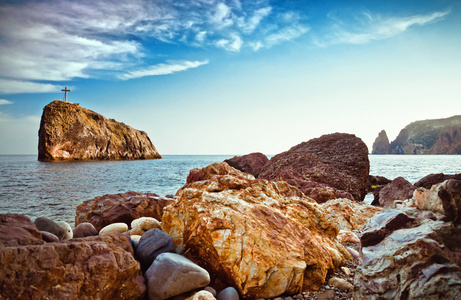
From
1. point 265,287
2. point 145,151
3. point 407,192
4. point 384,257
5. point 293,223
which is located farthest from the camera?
point 145,151

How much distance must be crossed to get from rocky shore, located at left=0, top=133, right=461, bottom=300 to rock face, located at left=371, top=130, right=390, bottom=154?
661 ft

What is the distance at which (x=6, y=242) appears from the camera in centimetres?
260

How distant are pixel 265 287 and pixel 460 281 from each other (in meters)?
1.94

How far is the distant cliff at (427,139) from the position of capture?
456 ft

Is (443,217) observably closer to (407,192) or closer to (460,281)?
(460,281)

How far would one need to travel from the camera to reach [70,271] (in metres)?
2.61

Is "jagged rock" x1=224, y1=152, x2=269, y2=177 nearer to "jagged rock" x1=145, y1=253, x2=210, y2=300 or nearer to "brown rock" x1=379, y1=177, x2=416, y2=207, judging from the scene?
"brown rock" x1=379, y1=177, x2=416, y2=207

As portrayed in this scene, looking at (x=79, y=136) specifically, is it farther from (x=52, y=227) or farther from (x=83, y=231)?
(x=52, y=227)

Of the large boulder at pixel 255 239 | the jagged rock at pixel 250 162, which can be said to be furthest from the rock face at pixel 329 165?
the jagged rock at pixel 250 162

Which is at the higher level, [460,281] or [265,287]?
[460,281]

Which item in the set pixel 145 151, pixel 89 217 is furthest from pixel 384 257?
pixel 145 151

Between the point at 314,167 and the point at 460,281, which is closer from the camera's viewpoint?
the point at 460,281

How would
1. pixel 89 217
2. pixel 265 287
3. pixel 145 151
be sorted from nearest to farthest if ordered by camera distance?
pixel 265 287 < pixel 89 217 < pixel 145 151

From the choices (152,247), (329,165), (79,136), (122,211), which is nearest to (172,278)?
(152,247)
